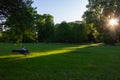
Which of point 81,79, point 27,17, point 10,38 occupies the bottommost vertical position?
point 81,79

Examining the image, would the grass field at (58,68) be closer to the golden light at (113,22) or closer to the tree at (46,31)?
the golden light at (113,22)

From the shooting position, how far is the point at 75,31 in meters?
116

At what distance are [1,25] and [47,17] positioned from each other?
10901 centimetres

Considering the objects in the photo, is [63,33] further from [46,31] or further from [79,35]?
[46,31]

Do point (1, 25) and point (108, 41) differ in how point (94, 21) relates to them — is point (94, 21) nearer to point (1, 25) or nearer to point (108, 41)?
point (1, 25)

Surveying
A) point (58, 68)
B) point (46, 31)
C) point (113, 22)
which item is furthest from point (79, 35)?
point (58, 68)

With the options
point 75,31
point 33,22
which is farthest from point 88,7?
point 75,31

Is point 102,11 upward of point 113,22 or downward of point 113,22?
upward

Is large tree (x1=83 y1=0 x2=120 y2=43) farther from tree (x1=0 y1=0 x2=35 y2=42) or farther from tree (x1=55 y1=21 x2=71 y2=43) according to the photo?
tree (x1=55 y1=21 x2=71 y2=43)

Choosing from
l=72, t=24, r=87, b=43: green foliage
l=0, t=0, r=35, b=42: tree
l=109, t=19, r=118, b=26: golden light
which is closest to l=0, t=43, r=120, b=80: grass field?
l=0, t=0, r=35, b=42: tree

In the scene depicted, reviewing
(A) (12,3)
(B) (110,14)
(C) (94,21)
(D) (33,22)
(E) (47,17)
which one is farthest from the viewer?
(E) (47,17)

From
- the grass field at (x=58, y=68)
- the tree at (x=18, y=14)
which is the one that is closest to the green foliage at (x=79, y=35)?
the grass field at (x=58, y=68)

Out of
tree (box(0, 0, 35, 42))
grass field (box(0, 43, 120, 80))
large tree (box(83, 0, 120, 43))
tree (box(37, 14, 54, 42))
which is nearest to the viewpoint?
grass field (box(0, 43, 120, 80))

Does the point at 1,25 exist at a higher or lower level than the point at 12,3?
lower
